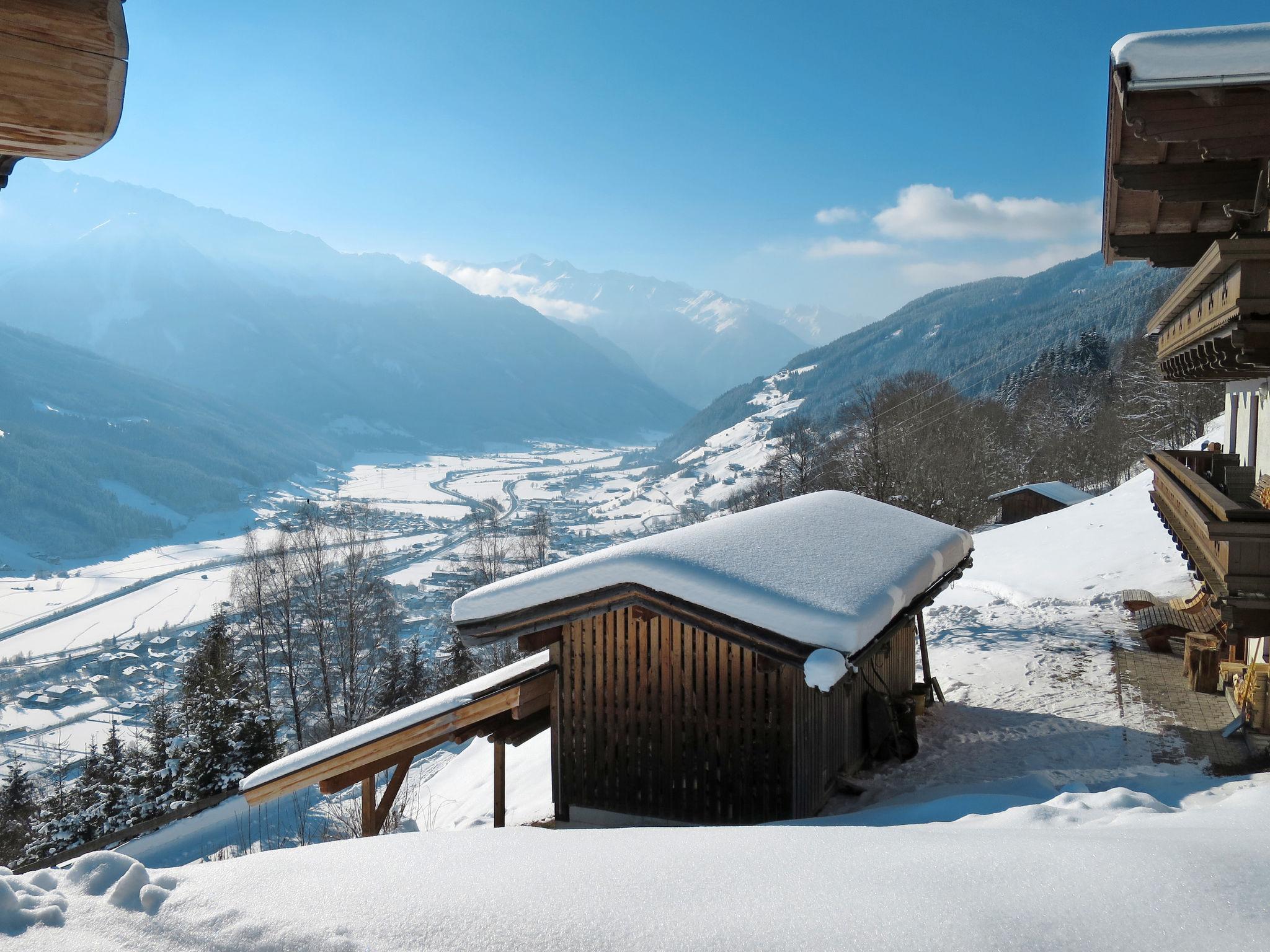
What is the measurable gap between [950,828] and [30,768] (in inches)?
1802

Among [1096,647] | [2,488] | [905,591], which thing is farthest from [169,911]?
[2,488]

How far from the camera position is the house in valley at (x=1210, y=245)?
502 centimetres

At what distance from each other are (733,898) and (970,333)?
15688 centimetres

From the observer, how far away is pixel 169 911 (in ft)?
10.8

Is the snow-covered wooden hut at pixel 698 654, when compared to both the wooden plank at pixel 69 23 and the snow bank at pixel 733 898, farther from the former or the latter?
the wooden plank at pixel 69 23

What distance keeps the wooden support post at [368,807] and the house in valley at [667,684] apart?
0.03 meters

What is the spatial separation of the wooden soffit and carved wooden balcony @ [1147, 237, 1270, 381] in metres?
5.51

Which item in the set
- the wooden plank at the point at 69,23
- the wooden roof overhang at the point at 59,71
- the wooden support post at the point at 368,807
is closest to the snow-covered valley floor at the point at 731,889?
the wooden roof overhang at the point at 59,71

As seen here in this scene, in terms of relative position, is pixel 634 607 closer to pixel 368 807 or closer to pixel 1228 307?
pixel 368 807

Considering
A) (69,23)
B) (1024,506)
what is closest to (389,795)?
(69,23)

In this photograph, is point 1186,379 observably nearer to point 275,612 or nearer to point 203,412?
point 275,612

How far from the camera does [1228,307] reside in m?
5.03

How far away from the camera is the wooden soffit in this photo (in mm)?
1668

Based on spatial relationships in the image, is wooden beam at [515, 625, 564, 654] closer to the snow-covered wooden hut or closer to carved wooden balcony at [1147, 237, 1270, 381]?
the snow-covered wooden hut
